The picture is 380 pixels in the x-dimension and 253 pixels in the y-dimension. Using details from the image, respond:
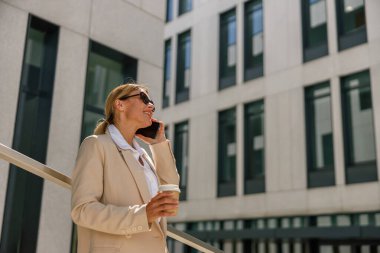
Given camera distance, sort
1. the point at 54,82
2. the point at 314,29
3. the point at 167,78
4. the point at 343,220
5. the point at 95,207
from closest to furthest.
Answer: the point at 95,207 < the point at 54,82 < the point at 343,220 < the point at 314,29 < the point at 167,78

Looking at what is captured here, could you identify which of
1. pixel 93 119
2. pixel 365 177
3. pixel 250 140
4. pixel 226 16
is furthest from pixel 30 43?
pixel 226 16

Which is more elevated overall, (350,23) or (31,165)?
(350,23)

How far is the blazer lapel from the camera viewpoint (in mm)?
2510

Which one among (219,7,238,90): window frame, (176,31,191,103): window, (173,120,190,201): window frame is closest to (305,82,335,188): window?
(219,7,238,90): window frame

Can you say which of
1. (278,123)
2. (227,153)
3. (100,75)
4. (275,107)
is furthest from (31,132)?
(227,153)

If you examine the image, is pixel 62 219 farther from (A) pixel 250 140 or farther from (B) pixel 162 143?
(A) pixel 250 140

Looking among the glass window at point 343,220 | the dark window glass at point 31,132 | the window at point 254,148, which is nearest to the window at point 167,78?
the window at point 254,148

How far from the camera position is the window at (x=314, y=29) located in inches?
745

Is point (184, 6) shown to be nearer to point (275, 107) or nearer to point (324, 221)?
point (275, 107)

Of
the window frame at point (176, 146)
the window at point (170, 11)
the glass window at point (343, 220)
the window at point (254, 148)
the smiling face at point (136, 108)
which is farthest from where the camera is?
the window at point (170, 11)

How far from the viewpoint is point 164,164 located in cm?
289

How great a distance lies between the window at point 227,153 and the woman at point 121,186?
18.3 metres

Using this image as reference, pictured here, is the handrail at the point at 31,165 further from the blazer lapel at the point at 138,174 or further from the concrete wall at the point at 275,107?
the concrete wall at the point at 275,107

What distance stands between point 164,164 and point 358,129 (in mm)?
15481
